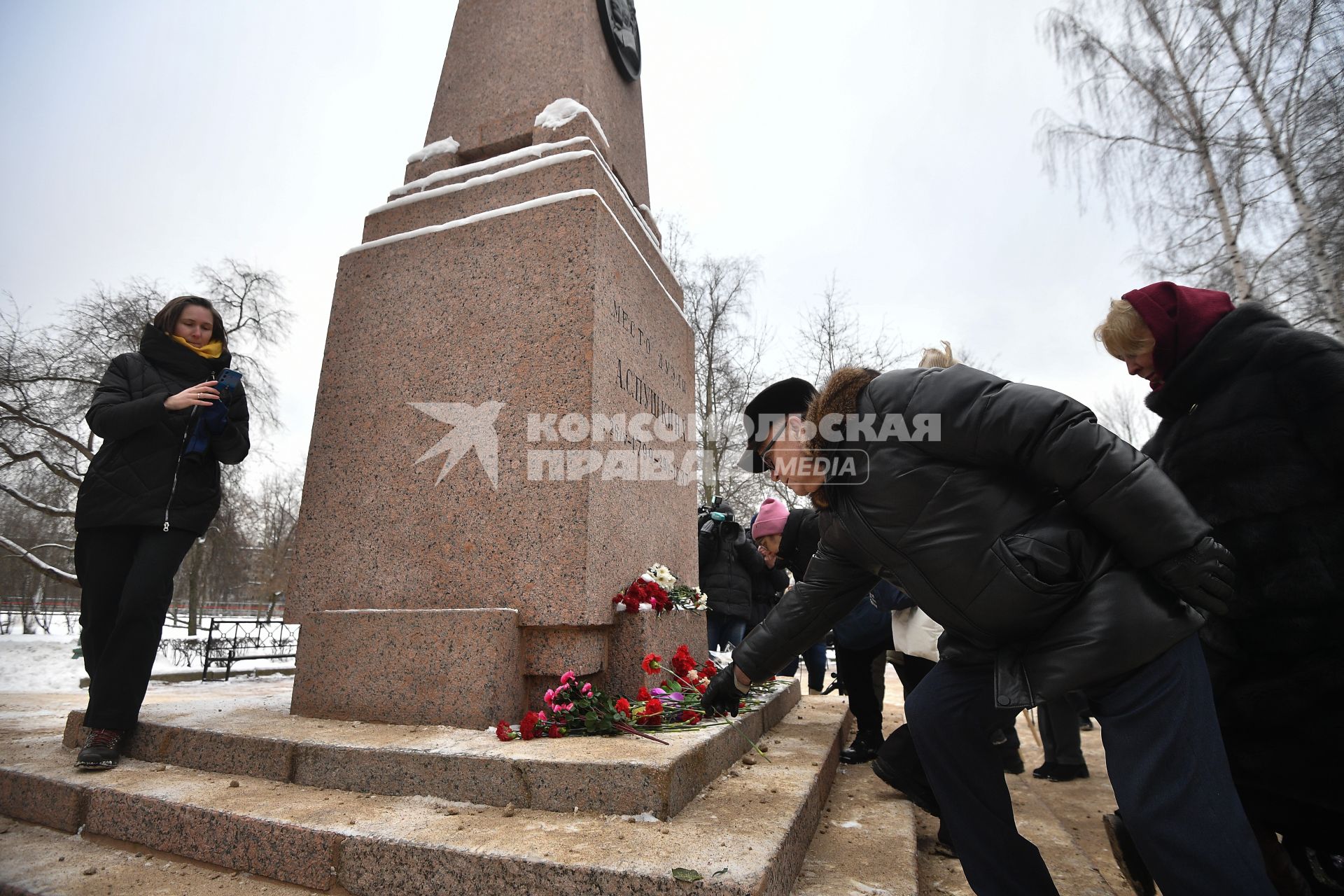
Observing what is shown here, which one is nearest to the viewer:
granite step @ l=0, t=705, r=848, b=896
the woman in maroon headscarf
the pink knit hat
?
granite step @ l=0, t=705, r=848, b=896

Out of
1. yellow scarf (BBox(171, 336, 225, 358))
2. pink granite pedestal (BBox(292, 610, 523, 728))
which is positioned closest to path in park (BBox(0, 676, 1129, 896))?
pink granite pedestal (BBox(292, 610, 523, 728))

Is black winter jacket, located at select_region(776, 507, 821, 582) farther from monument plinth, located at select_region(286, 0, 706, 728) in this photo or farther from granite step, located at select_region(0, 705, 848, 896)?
granite step, located at select_region(0, 705, 848, 896)

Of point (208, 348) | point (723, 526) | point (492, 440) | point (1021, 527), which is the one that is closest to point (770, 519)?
point (723, 526)

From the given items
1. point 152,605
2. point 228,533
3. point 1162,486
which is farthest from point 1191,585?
point 228,533

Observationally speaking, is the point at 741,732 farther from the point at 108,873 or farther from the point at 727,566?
the point at 727,566

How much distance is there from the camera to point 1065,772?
13.7 feet

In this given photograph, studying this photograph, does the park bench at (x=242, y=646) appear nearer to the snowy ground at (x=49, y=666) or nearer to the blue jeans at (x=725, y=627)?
the snowy ground at (x=49, y=666)

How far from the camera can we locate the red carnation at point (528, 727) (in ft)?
7.63

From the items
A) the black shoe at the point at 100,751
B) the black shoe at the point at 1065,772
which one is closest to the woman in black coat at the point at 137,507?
the black shoe at the point at 100,751

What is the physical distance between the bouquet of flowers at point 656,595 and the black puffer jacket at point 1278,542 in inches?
78.3

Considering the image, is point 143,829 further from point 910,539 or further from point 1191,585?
point 1191,585

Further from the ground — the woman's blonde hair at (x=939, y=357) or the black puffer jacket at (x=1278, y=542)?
the woman's blonde hair at (x=939, y=357)

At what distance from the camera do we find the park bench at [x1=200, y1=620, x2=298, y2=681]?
11219 millimetres

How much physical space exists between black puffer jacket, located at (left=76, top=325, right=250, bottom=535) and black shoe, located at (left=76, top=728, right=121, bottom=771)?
2.56ft
